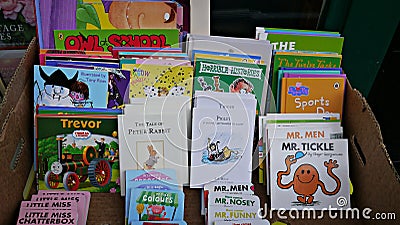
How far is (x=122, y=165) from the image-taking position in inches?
48.3

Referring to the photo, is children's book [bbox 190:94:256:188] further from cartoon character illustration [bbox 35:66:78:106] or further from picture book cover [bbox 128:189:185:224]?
cartoon character illustration [bbox 35:66:78:106]

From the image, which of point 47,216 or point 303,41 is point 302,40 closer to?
point 303,41

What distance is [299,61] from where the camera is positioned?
1316 millimetres

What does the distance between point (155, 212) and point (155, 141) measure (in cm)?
18

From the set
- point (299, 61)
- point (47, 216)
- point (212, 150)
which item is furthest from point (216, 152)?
point (47, 216)

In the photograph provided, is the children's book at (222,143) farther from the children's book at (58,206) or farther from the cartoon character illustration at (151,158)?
the children's book at (58,206)

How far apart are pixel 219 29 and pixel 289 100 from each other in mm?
439

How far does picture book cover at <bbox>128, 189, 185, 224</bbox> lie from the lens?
3.80ft

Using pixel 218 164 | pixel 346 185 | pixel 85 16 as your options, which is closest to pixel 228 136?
pixel 218 164

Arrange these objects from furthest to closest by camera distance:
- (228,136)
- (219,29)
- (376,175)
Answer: (219,29) < (228,136) < (376,175)

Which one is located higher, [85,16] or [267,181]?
[85,16]

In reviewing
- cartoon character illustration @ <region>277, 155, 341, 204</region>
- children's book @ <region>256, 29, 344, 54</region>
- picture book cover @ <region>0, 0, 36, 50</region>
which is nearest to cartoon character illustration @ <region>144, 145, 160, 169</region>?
cartoon character illustration @ <region>277, 155, 341, 204</region>

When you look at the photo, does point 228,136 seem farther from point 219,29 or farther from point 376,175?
point 219,29

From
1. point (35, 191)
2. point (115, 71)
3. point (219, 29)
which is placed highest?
point (219, 29)
